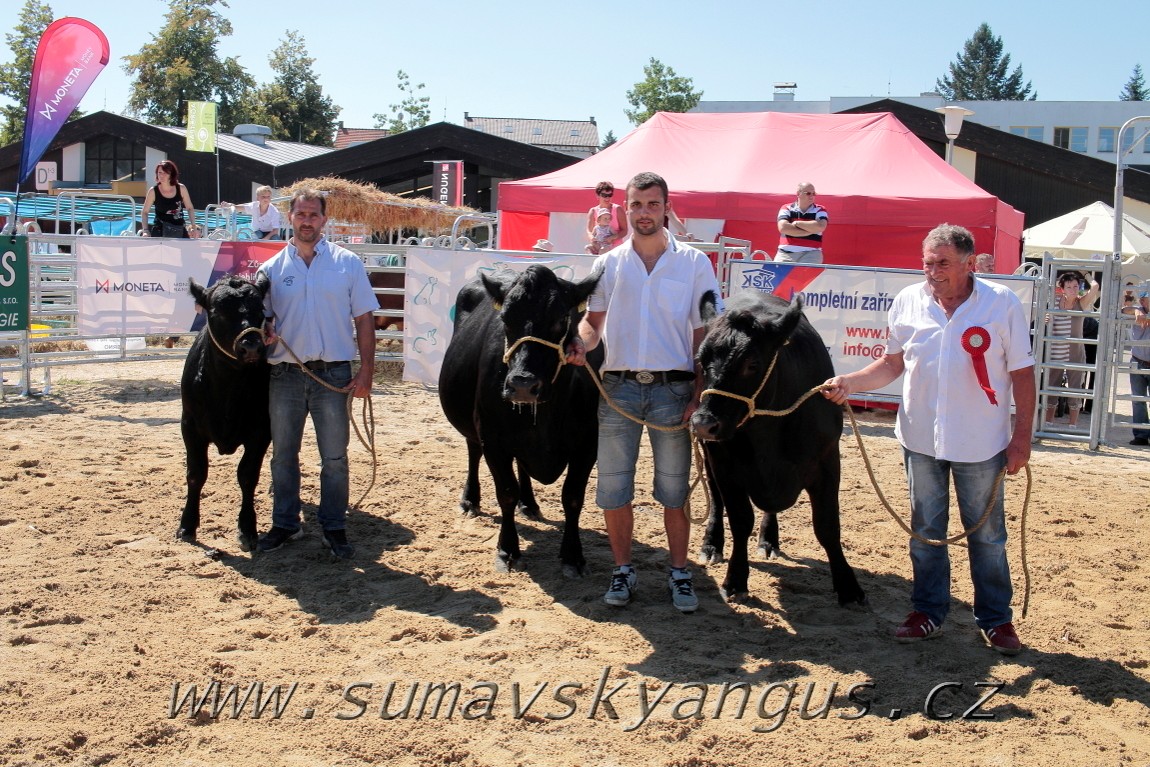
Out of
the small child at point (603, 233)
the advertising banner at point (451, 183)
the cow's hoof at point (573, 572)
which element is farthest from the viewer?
the advertising banner at point (451, 183)

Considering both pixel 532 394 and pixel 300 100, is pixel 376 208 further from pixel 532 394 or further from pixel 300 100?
pixel 300 100

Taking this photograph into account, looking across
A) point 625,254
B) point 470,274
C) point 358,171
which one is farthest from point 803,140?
point 358,171

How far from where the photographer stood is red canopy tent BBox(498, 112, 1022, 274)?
12.3 metres

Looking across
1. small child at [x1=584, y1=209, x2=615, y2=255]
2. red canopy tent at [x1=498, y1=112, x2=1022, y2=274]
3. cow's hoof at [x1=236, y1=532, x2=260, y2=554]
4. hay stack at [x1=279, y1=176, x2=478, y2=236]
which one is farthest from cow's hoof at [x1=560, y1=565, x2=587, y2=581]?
hay stack at [x1=279, y1=176, x2=478, y2=236]

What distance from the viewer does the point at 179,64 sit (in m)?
50.2

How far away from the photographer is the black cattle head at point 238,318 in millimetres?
5211

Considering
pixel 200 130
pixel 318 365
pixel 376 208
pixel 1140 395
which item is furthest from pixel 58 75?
pixel 200 130

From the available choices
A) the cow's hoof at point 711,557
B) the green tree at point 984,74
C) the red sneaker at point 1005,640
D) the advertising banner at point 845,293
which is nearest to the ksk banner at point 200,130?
the advertising banner at point 845,293

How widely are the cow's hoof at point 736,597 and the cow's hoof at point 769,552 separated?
78 cm

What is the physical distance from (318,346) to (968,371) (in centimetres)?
316

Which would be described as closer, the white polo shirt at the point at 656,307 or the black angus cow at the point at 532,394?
the white polo shirt at the point at 656,307

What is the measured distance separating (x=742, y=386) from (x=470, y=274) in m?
6.62

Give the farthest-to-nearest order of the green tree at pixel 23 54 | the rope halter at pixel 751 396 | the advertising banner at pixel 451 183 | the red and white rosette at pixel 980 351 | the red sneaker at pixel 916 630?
the green tree at pixel 23 54, the advertising banner at pixel 451 183, the red sneaker at pixel 916 630, the rope halter at pixel 751 396, the red and white rosette at pixel 980 351

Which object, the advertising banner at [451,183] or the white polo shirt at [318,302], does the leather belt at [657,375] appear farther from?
the advertising banner at [451,183]
